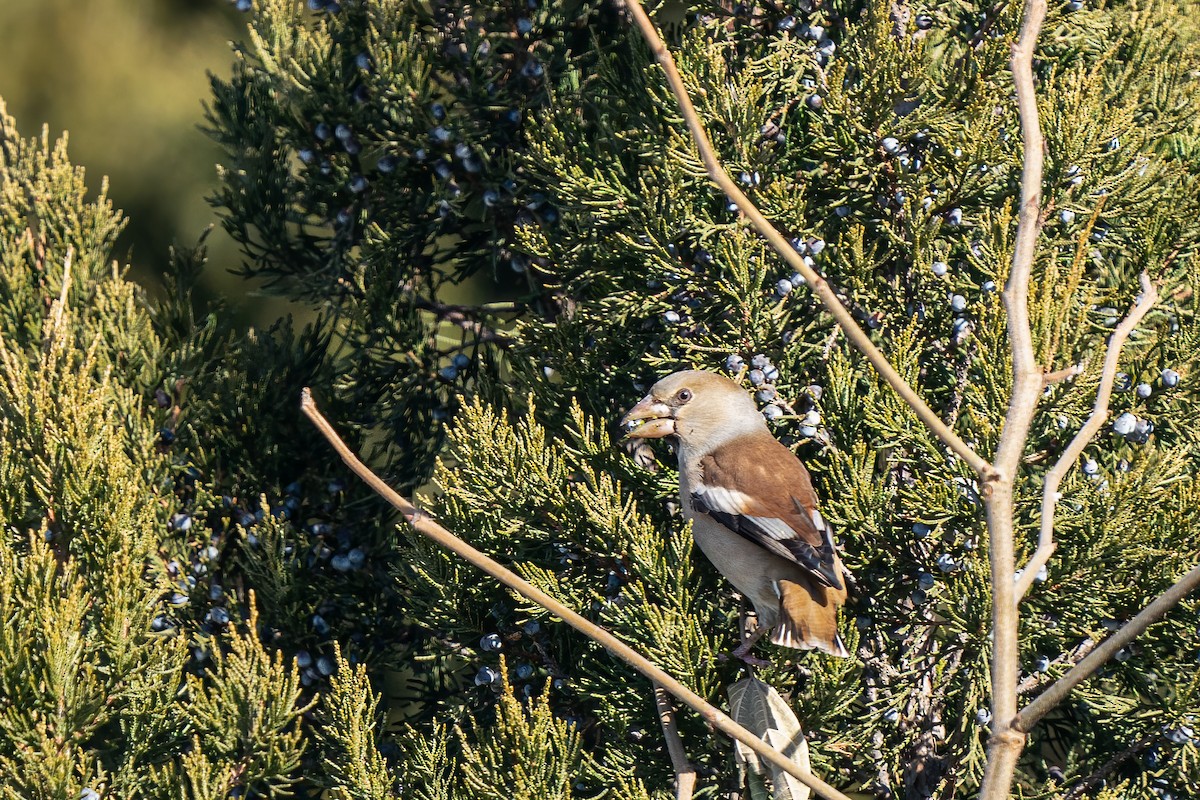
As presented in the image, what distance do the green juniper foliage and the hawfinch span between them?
0.09 meters

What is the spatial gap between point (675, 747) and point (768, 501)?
61 cm

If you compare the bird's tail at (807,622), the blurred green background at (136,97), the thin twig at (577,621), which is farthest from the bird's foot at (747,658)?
the blurred green background at (136,97)

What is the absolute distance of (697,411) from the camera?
299cm

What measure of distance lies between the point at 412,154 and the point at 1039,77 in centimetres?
181

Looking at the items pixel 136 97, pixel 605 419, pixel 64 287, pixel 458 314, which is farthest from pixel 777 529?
pixel 136 97

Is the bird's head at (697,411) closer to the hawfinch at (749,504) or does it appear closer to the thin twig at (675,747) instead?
the hawfinch at (749,504)

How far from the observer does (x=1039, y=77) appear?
3436mm

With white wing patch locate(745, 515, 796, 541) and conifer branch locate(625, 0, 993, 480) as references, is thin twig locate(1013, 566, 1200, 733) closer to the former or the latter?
conifer branch locate(625, 0, 993, 480)

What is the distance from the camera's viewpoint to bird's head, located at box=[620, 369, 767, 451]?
300 centimetres

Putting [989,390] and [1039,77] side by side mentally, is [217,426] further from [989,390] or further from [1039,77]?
[1039,77]

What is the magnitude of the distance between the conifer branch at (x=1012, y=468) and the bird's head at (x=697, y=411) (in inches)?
40.2

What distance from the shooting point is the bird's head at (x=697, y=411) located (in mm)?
3002

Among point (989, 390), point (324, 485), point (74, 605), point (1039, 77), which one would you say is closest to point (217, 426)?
point (324, 485)

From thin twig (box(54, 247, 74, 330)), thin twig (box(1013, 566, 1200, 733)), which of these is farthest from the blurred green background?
thin twig (box(1013, 566, 1200, 733))
